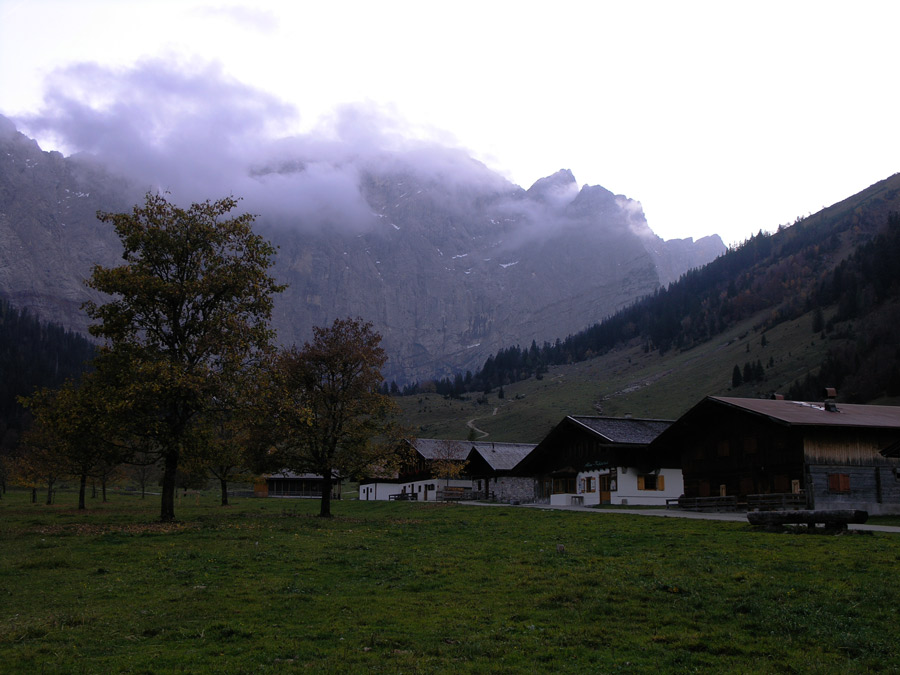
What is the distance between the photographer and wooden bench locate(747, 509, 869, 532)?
84.7 ft

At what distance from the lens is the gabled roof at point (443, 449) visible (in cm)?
9168

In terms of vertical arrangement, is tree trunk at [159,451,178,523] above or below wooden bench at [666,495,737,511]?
above

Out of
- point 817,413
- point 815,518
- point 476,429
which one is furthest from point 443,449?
point 476,429

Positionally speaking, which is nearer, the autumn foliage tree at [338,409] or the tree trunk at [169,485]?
the tree trunk at [169,485]

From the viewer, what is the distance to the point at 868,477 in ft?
143

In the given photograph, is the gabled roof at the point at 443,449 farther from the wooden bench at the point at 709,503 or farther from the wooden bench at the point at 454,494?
the wooden bench at the point at 709,503

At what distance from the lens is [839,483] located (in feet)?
140

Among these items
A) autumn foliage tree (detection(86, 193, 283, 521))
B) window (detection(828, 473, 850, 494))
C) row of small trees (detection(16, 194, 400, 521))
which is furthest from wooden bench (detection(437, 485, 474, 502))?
autumn foliage tree (detection(86, 193, 283, 521))

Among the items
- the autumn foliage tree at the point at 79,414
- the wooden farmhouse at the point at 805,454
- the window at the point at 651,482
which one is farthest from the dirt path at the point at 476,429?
the autumn foliage tree at the point at 79,414

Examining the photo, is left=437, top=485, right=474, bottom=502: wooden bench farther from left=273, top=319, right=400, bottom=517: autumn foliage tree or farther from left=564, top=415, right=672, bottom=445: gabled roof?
left=273, top=319, right=400, bottom=517: autumn foliage tree

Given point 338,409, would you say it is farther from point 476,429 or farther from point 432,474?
point 476,429

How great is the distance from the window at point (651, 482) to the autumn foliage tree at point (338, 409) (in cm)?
2576

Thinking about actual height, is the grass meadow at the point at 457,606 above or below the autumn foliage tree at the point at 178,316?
below

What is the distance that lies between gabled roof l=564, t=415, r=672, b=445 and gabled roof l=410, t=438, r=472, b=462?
27.4 meters
